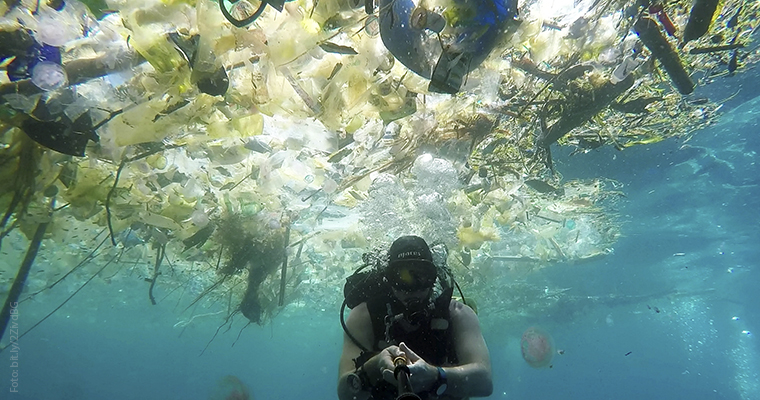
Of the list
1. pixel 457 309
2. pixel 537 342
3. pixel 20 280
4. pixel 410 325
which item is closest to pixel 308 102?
pixel 410 325

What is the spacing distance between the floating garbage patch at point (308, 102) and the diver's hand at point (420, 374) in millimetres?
1801

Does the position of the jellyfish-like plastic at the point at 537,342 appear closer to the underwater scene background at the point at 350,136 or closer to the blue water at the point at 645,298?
the blue water at the point at 645,298

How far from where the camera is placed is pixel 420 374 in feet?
7.48

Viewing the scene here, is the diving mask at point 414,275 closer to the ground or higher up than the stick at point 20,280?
closer to the ground

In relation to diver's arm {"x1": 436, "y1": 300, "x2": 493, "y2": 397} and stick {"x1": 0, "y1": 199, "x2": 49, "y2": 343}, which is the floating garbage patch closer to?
stick {"x1": 0, "y1": 199, "x2": 49, "y2": 343}

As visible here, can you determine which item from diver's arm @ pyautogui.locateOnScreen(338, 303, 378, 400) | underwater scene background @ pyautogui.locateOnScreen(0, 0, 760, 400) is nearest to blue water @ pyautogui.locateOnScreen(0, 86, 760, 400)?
underwater scene background @ pyautogui.locateOnScreen(0, 0, 760, 400)

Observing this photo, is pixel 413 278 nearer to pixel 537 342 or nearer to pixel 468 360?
pixel 468 360

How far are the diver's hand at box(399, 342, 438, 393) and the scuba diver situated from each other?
443 millimetres

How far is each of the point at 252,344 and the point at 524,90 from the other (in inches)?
3017

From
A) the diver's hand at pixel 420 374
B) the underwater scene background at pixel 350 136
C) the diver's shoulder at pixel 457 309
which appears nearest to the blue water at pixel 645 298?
the underwater scene background at pixel 350 136

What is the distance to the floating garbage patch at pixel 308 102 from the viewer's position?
2.38m

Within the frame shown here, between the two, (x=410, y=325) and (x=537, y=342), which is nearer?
(x=410, y=325)

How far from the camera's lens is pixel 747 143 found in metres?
10.5

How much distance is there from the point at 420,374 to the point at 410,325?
0.99m
